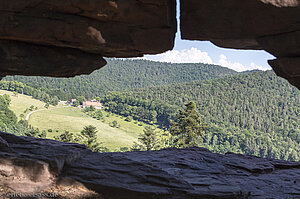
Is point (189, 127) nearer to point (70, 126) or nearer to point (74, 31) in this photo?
point (74, 31)

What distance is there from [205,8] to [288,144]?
656 ft

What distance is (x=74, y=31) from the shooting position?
9.48 m

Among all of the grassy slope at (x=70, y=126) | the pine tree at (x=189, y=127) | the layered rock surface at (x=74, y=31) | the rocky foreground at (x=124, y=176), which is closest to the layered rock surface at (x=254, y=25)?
the layered rock surface at (x=74, y=31)

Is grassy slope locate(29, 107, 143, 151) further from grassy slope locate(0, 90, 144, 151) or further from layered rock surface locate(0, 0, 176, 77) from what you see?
layered rock surface locate(0, 0, 176, 77)

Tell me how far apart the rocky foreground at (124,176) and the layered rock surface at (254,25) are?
17.9ft

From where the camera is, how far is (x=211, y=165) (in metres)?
14.3

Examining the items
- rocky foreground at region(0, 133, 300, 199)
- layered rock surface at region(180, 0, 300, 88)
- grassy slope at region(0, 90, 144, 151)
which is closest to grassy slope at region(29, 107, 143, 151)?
A: grassy slope at region(0, 90, 144, 151)

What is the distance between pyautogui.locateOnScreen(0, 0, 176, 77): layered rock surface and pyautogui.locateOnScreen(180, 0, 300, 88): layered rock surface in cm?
107

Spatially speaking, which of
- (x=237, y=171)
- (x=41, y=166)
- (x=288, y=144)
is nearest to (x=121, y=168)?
(x=41, y=166)

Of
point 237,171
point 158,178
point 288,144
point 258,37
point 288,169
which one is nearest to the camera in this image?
point 258,37

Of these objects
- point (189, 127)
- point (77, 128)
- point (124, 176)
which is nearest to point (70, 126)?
point (77, 128)

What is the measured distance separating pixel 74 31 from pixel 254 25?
6952 mm

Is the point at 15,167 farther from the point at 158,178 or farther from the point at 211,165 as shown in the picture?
the point at 211,165

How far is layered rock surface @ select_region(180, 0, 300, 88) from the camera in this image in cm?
898
